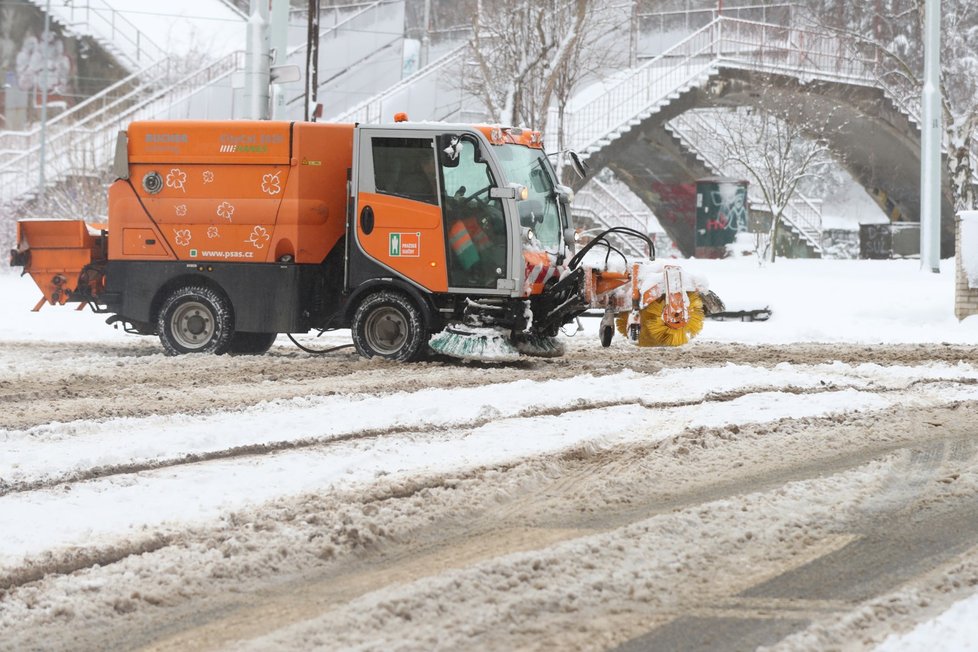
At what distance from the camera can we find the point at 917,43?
Answer: 40.8m

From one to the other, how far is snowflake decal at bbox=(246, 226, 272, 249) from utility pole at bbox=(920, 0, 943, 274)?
1572 cm

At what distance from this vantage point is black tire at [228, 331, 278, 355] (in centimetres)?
1571

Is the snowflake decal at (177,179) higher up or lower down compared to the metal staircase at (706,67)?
lower down

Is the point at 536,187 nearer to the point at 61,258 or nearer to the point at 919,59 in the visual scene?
the point at 61,258

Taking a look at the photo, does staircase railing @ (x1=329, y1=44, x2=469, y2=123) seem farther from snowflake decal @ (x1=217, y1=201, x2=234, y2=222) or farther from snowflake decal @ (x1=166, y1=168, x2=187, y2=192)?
snowflake decal @ (x1=217, y1=201, x2=234, y2=222)

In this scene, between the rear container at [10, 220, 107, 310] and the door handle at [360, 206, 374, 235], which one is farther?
the rear container at [10, 220, 107, 310]

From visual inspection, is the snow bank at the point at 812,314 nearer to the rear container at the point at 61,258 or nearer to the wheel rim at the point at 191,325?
the rear container at the point at 61,258

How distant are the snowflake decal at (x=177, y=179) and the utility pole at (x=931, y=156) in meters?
16.1

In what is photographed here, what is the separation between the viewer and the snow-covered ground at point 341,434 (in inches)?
257

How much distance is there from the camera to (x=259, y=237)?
575 inches

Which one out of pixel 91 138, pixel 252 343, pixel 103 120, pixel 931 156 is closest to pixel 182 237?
pixel 252 343

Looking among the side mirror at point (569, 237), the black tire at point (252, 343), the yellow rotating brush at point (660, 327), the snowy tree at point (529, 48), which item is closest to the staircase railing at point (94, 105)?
the snowy tree at point (529, 48)

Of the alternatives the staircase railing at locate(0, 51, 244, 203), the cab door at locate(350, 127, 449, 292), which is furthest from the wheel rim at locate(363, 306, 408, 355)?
the staircase railing at locate(0, 51, 244, 203)

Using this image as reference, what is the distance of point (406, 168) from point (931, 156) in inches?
621
